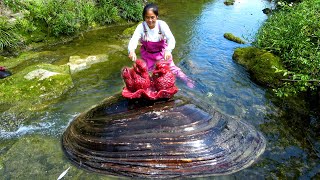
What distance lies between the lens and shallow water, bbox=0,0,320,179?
A: 4.32m

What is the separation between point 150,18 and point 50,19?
6415mm

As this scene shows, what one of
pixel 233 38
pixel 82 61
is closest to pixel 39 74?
pixel 82 61

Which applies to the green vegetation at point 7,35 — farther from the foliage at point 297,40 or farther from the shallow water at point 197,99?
the foliage at point 297,40

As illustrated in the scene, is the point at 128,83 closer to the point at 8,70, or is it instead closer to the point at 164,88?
the point at 164,88

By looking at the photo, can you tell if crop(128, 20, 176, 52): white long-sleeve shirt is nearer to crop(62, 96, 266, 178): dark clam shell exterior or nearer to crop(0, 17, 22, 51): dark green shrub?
crop(62, 96, 266, 178): dark clam shell exterior

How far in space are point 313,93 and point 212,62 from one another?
325cm

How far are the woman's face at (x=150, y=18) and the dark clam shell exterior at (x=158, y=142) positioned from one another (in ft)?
6.73

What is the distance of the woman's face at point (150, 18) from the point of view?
569 cm

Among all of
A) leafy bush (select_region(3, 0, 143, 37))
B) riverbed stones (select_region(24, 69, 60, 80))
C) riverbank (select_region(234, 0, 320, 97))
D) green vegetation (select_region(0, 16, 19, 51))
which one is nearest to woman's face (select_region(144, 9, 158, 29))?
riverbed stones (select_region(24, 69, 60, 80))

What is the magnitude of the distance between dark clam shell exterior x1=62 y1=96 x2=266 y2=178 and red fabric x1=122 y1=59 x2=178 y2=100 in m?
0.15

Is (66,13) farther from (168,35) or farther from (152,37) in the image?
(168,35)

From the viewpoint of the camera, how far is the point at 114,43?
10945 mm

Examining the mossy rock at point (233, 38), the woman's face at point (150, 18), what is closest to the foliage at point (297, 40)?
the mossy rock at point (233, 38)

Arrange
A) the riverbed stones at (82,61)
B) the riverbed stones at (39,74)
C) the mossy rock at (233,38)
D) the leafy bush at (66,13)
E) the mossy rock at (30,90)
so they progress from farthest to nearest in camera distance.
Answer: the mossy rock at (233,38) → the leafy bush at (66,13) → the riverbed stones at (82,61) → the riverbed stones at (39,74) → the mossy rock at (30,90)
